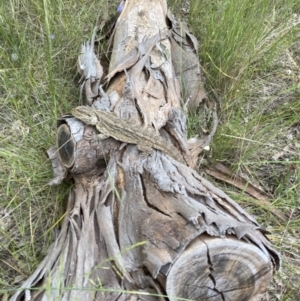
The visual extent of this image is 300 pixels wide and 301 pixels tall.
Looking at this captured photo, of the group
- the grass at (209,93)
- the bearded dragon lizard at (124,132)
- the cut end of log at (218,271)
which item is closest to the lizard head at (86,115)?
the bearded dragon lizard at (124,132)

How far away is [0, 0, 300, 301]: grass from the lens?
2.46 meters

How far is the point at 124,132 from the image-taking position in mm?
2348

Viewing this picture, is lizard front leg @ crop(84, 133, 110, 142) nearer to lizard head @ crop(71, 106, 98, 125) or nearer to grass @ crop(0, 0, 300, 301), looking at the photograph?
lizard head @ crop(71, 106, 98, 125)

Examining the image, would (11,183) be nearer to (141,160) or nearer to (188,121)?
(141,160)

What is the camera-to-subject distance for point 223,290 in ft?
5.96

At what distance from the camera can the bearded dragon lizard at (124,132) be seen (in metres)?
2.27

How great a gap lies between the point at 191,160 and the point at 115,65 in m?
0.83

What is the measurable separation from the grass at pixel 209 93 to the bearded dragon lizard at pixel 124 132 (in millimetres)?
403

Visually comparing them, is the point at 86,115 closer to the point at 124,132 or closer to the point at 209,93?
the point at 124,132

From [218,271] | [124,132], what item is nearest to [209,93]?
[124,132]

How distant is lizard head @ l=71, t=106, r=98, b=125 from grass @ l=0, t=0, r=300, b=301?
14.0 inches

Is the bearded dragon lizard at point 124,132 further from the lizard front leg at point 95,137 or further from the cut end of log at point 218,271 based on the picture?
the cut end of log at point 218,271

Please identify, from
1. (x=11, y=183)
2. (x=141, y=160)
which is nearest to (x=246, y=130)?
(x=141, y=160)

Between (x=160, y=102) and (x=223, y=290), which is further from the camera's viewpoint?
(x=160, y=102)
